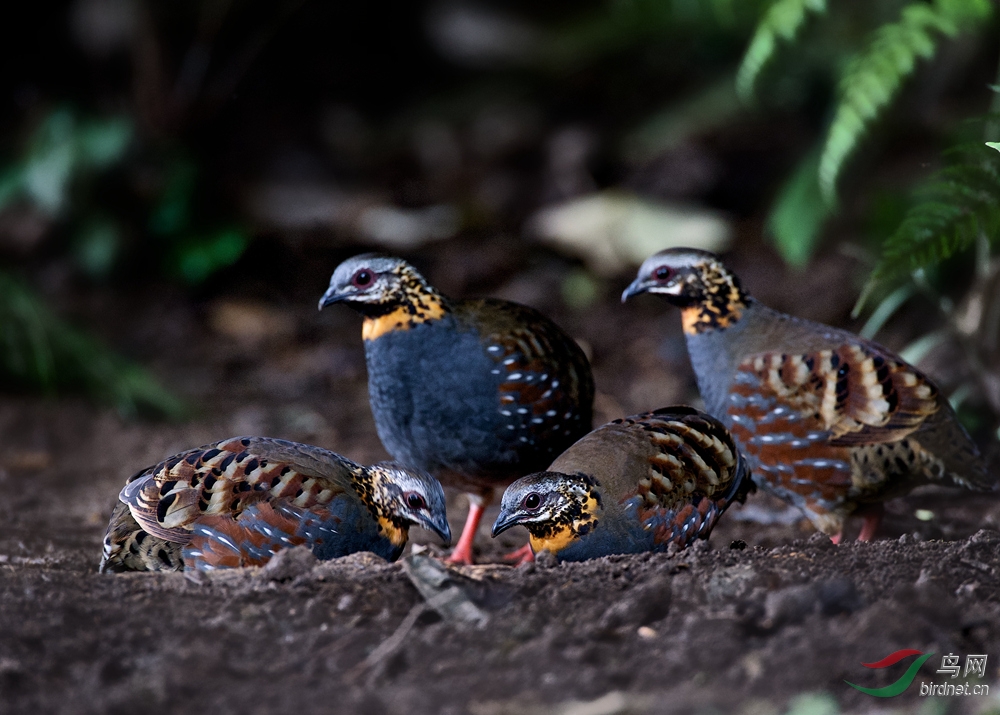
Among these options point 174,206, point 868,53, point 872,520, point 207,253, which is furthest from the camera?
point 174,206

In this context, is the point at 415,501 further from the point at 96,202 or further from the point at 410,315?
the point at 96,202

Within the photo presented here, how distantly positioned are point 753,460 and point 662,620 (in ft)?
5.06

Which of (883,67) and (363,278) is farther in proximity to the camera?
(883,67)

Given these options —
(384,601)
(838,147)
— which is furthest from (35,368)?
(838,147)

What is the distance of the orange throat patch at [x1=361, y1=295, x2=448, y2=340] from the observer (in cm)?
451

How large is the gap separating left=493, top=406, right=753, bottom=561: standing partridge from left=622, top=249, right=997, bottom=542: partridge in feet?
0.86

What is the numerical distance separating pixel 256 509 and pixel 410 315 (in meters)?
1.22

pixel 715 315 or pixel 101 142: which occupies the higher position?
pixel 101 142

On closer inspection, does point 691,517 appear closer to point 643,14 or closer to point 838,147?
point 838,147

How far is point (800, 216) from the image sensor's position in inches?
260

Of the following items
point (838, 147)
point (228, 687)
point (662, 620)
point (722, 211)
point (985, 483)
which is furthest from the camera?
point (722, 211)

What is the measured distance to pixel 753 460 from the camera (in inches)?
169

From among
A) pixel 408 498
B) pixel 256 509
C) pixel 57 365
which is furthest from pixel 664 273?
pixel 57 365

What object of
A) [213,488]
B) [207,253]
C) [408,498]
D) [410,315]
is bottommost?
[408,498]
